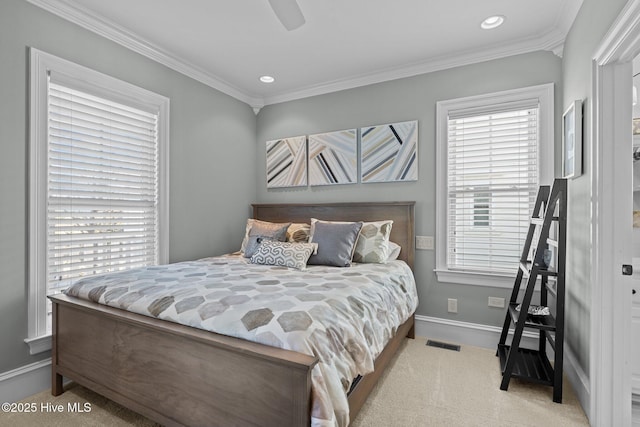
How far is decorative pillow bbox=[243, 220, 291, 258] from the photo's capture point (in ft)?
9.61

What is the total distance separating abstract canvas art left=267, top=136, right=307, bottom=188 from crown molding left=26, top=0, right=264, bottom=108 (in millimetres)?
787

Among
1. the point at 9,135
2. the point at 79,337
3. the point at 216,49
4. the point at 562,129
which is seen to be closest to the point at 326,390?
the point at 79,337

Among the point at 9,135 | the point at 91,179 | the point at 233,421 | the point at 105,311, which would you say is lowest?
the point at 233,421

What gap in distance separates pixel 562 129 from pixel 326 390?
262 centimetres

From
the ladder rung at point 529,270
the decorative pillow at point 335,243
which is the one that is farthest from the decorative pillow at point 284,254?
the ladder rung at point 529,270

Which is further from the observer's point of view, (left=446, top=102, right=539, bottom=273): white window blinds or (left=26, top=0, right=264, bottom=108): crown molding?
(left=446, top=102, right=539, bottom=273): white window blinds

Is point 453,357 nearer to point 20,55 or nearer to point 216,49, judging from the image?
point 216,49

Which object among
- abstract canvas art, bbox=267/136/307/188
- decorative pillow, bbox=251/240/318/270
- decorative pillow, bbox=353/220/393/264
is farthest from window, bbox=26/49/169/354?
decorative pillow, bbox=353/220/393/264

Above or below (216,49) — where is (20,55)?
below

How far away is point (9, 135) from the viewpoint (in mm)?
1961

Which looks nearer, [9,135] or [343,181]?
[9,135]

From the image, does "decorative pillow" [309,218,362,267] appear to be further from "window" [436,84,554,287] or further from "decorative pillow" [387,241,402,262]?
"window" [436,84,554,287]

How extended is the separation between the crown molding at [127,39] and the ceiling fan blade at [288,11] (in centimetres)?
153

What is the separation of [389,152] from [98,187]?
2.53 m
